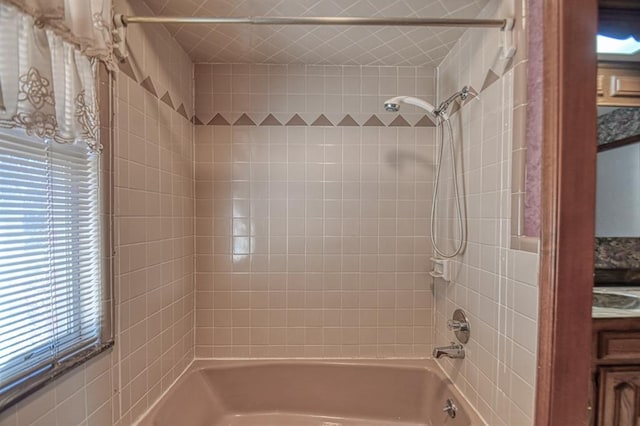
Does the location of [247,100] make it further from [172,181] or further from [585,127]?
[585,127]

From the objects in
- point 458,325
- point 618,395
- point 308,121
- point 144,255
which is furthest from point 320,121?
point 618,395

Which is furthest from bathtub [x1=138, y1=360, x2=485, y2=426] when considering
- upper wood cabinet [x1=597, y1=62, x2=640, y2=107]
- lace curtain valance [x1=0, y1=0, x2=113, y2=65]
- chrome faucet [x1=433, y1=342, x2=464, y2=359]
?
upper wood cabinet [x1=597, y1=62, x2=640, y2=107]

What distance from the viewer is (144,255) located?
56.0 inches

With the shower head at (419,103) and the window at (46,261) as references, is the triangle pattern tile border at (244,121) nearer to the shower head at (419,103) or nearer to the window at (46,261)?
the shower head at (419,103)

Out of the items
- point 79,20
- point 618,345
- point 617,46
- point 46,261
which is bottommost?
point 618,345

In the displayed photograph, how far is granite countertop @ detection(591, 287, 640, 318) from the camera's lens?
142 cm

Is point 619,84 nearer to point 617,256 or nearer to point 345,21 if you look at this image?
point 617,256

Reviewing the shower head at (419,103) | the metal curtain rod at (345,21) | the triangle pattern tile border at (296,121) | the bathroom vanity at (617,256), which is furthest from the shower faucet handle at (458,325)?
the triangle pattern tile border at (296,121)

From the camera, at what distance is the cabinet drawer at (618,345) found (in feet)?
4.53

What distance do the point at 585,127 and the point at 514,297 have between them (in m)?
0.62

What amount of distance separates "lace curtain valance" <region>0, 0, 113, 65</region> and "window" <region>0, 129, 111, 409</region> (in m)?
0.29

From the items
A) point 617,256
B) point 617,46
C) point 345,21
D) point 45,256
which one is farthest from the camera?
point 617,256

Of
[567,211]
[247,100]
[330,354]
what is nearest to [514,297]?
[567,211]

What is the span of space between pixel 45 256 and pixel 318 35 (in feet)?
4.93
